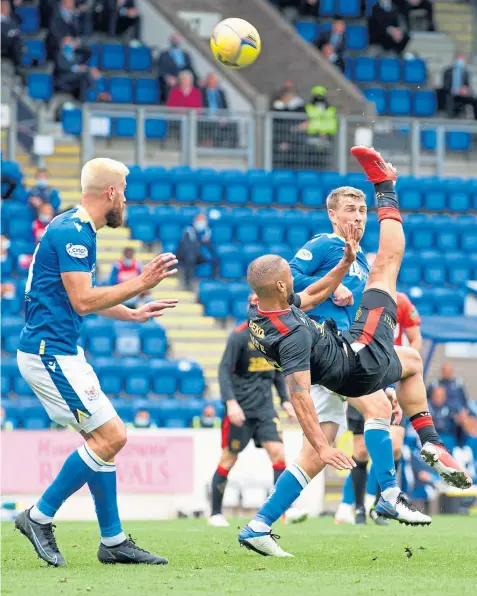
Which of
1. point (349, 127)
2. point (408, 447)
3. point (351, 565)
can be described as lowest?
point (408, 447)

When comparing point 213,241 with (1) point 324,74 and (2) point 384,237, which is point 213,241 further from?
(2) point 384,237

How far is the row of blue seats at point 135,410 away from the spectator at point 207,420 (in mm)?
387

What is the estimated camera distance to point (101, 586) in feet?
21.4

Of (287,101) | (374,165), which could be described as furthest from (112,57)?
(374,165)

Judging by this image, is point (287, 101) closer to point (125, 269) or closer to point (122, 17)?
point (122, 17)

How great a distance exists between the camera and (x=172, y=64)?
78.1ft

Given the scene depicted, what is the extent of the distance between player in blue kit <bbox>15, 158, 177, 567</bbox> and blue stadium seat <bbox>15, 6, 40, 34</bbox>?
17.9 metres

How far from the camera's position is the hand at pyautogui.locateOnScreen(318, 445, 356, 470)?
23.4ft

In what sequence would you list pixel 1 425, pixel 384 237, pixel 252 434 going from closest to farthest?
pixel 384 237, pixel 252 434, pixel 1 425

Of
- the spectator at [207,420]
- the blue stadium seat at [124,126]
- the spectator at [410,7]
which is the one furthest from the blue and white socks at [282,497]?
the spectator at [410,7]

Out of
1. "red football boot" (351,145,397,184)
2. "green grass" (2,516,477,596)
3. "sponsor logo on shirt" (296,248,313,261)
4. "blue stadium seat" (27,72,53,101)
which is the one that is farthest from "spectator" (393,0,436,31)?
"red football boot" (351,145,397,184)

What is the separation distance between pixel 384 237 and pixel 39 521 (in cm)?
261

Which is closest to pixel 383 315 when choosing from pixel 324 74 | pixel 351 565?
pixel 351 565

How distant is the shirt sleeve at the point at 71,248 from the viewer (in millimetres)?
7266
